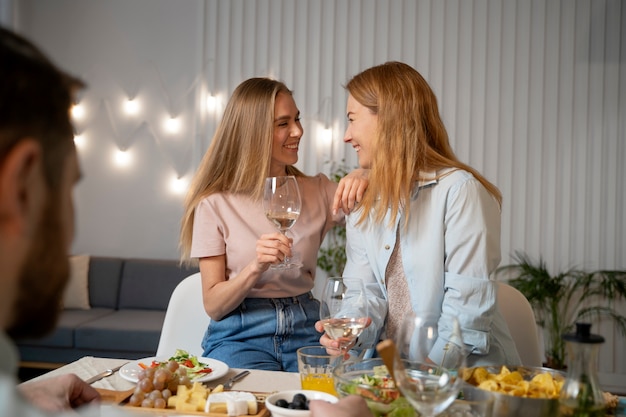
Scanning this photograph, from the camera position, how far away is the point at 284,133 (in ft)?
8.24

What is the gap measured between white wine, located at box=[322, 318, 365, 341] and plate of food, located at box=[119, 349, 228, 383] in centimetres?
35

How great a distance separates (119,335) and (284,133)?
9.21 ft

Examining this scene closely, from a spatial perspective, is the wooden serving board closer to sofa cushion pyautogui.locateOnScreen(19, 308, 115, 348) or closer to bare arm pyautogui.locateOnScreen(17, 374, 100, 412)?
bare arm pyautogui.locateOnScreen(17, 374, 100, 412)

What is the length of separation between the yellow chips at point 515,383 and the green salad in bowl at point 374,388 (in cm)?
13

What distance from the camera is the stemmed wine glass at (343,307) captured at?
1496 mm

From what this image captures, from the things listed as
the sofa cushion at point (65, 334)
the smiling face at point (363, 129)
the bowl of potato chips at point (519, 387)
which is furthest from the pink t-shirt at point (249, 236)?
the sofa cushion at point (65, 334)

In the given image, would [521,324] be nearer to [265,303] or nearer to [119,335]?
[265,303]

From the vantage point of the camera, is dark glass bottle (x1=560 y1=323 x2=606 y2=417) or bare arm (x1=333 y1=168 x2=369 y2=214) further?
bare arm (x1=333 y1=168 x2=369 y2=214)

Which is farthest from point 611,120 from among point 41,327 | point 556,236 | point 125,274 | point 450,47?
point 41,327

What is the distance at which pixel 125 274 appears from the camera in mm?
5480

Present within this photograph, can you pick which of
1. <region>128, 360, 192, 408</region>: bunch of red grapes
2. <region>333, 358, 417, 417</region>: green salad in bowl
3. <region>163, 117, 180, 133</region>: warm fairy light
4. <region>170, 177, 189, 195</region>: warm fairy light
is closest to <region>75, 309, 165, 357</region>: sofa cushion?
<region>170, 177, 189, 195</region>: warm fairy light

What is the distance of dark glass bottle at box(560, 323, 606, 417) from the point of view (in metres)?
1.10

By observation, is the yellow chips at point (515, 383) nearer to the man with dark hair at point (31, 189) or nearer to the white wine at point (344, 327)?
the white wine at point (344, 327)

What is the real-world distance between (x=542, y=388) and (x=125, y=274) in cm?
469
